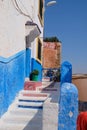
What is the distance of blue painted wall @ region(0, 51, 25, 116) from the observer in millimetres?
8805

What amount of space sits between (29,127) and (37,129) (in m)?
0.25

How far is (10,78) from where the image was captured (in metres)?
9.89

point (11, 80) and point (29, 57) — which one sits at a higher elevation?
point (29, 57)

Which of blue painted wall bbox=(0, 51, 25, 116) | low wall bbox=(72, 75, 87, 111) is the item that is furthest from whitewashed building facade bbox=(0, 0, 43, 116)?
low wall bbox=(72, 75, 87, 111)

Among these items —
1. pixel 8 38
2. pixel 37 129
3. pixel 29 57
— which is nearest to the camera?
pixel 37 129

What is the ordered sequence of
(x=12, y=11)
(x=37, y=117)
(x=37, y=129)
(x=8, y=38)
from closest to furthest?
(x=37, y=129)
(x=37, y=117)
(x=8, y=38)
(x=12, y=11)

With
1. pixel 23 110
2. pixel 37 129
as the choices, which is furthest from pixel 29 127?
pixel 23 110

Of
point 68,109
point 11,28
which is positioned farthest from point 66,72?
point 68,109

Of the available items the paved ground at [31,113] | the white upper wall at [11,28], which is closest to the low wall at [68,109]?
A: the paved ground at [31,113]

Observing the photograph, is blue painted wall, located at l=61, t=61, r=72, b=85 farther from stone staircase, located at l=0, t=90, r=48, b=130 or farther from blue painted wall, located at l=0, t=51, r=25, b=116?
blue painted wall, located at l=0, t=51, r=25, b=116

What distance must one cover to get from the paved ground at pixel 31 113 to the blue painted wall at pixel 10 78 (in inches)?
9.9

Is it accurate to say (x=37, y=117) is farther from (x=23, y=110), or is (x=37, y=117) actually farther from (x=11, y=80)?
(x=11, y=80)

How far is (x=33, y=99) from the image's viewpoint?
10.3 metres

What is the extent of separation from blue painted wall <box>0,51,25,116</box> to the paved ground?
251mm
